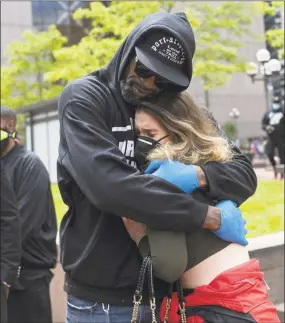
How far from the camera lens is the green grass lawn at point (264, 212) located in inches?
282

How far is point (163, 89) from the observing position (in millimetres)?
2180

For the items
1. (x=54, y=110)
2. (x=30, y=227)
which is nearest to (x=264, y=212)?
(x=30, y=227)

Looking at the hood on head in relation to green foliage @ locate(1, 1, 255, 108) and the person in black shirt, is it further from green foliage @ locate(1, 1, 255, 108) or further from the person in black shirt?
green foliage @ locate(1, 1, 255, 108)

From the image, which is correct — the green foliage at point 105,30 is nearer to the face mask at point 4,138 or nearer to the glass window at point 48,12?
the face mask at point 4,138

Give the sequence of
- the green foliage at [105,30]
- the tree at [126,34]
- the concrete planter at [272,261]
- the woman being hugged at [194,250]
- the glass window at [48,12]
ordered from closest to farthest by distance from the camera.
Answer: the woman being hugged at [194,250]
the concrete planter at [272,261]
the green foliage at [105,30]
the tree at [126,34]
the glass window at [48,12]

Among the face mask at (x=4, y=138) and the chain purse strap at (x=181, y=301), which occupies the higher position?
the chain purse strap at (x=181, y=301)

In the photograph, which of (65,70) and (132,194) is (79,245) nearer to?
(132,194)

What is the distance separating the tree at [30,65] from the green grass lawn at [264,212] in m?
18.7

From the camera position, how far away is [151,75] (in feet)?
6.91

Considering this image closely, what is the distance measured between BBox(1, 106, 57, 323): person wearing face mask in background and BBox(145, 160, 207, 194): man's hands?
2540 millimetres

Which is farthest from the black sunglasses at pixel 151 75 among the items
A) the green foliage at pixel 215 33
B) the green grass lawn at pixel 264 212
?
→ the green foliage at pixel 215 33

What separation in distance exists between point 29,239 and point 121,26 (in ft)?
49.4

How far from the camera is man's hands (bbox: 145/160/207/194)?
203cm

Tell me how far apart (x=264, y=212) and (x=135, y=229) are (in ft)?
21.7
